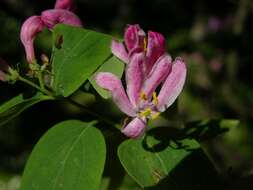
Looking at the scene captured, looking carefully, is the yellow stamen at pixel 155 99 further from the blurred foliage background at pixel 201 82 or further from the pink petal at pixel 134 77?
the blurred foliage background at pixel 201 82

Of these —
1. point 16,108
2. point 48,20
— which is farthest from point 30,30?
point 16,108

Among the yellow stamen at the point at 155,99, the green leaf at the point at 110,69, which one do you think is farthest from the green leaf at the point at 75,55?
the yellow stamen at the point at 155,99

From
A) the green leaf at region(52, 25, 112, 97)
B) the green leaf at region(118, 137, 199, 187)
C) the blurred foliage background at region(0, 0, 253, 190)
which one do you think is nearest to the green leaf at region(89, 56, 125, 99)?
the green leaf at region(52, 25, 112, 97)

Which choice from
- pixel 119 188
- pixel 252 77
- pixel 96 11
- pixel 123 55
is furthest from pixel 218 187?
pixel 96 11

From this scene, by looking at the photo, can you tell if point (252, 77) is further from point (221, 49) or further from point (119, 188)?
point (119, 188)

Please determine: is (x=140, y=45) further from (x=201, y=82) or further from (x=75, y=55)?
(x=201, y=82)

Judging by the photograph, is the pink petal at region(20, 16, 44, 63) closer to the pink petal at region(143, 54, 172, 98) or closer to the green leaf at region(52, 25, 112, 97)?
the green leaf at region(52, 25, 112, 97)

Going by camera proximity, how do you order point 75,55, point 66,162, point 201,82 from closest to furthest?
point 66,162 < point 75,55 < point 201,82
